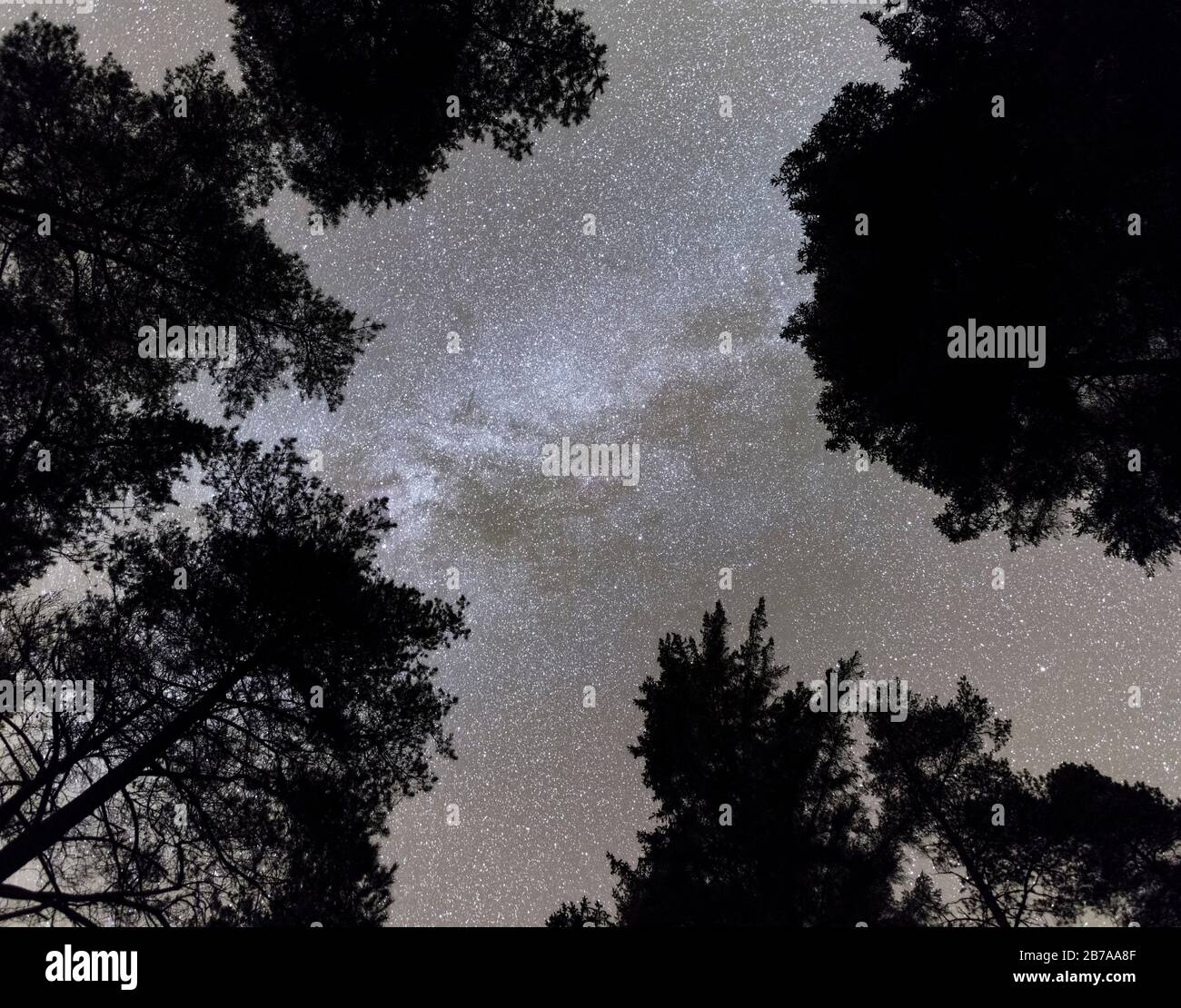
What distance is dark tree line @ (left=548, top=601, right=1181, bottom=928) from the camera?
8891 mm

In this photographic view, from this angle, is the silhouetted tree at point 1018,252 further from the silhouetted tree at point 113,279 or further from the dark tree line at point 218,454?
the silhouetted tree at point 113,279

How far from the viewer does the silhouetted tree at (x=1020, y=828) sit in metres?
8.83

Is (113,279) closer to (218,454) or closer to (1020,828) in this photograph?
(218,454)

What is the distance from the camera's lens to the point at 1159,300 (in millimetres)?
7641

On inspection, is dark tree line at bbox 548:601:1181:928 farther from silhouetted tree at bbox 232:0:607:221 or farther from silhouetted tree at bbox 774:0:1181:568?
silhouetted tree at bbox 232:0:607:221

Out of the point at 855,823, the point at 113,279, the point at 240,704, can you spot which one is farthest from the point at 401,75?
the point at 855,823

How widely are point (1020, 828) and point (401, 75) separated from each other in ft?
49.0

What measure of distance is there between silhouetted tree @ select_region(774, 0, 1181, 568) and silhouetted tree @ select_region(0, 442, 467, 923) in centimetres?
858

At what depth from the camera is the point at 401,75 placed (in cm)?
767

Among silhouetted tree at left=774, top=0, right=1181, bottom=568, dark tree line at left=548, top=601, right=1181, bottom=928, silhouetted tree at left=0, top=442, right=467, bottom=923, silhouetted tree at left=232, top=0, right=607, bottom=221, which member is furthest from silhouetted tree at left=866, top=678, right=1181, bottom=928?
silhouetted tree at left=232, top=0, right=607, bottom=221

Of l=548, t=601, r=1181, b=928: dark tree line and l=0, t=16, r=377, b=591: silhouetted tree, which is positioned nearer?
l=0, t=16, r=377, b=591: silhouetted tree
